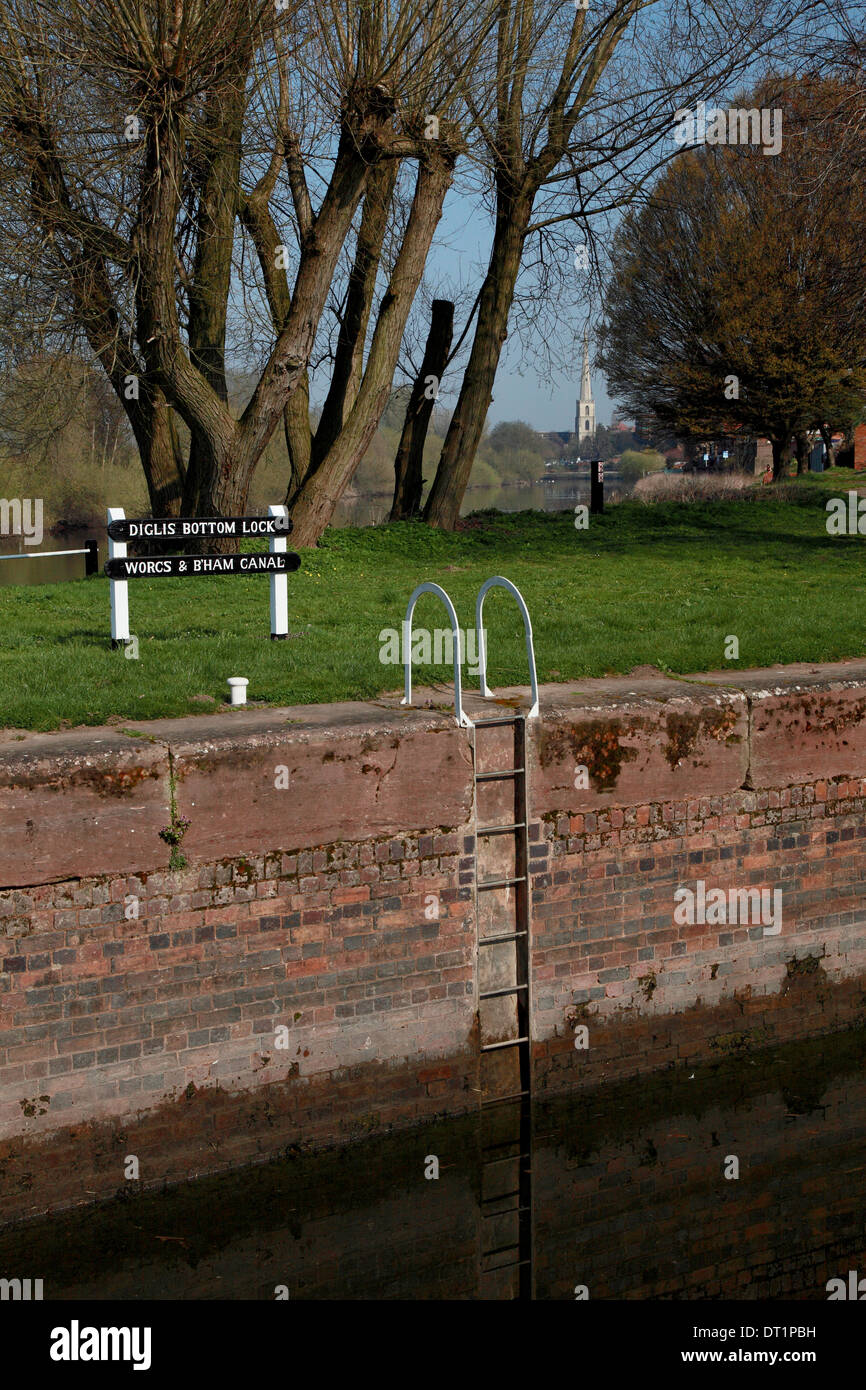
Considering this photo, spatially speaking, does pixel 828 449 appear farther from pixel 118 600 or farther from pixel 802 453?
pixel 118 600

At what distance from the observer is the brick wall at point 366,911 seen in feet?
23.4

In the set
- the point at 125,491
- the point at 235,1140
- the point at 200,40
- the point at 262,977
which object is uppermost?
the point at 200,40

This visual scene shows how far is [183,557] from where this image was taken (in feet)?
31.7

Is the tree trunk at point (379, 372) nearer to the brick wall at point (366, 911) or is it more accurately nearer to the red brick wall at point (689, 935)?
the brick wall at point (366, 911)

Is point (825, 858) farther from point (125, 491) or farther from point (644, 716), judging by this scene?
point (125, 491)

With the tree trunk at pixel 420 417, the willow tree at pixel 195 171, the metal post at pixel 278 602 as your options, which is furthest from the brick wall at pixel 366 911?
the tree trunk at pixel 420 417

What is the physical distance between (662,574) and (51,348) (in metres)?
8.03

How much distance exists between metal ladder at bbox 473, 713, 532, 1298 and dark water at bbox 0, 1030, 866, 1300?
13cm

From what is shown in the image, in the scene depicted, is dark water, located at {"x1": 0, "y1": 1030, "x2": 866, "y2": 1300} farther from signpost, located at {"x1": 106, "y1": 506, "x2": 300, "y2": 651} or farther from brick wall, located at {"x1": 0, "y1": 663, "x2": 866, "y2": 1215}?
signpost, located at {"x1": 106, "y1": 506, "x2": 300, "y2": 651}

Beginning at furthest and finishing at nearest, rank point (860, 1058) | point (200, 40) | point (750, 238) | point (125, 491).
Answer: point (125, 491), point (750, 238), point (200, 40), point (860, 1058)

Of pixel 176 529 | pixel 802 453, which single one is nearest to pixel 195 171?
pixel 176 529

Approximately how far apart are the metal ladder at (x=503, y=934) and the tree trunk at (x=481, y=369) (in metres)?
11.6
